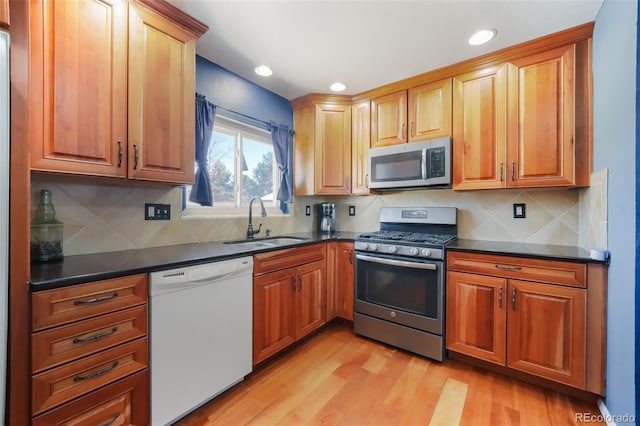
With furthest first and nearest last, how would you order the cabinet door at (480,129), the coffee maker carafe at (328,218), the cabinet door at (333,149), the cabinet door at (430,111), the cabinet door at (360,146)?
1. the coffee maker carafe at (328,218)
2. the cabinet door at (333,149)
3. the cabinet door at (360,146)
4. the cabinet door at (430,111)
5. the cabinet door at (480,129)

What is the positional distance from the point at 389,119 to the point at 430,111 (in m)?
0.39

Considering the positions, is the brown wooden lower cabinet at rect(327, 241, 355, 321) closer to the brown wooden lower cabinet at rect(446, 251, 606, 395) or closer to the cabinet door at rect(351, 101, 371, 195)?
the cabinet door at rect(351, 101, 371, 195)

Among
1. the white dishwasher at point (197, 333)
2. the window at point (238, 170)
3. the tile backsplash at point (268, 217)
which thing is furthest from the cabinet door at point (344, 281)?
the white dishwasher at point (197, 333)

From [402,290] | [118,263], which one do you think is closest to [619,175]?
[402,290]

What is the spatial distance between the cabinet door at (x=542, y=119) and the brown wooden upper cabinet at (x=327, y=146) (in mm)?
1461

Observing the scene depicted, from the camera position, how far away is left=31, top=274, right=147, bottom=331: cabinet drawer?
3.37ft

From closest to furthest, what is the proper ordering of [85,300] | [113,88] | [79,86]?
[85,300] < [79,86] < [113,88]

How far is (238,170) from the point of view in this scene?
2.58 metres

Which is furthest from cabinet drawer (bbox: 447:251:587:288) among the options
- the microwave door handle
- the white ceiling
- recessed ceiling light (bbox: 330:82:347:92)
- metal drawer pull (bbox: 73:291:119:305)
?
metal drawer pull (bbox: 73:291:119:305)

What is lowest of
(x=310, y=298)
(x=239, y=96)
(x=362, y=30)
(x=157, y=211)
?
(x=310, y=298)

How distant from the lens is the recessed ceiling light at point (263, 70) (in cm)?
229

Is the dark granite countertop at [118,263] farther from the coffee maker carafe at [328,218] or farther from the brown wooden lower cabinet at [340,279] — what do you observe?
the coffee maker carafe at [328,218]

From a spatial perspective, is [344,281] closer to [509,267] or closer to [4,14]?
[509,267]

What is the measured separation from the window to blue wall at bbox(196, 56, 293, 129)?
139 millimetres
